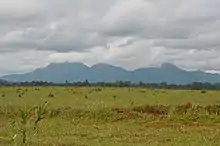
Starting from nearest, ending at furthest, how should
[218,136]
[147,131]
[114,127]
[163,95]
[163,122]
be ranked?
[218,136], [147,131], [114,127], [163,122], [163,95]

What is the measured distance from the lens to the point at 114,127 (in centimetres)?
2488

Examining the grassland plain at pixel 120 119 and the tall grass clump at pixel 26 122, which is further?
the grassland plain at pixel 120 119

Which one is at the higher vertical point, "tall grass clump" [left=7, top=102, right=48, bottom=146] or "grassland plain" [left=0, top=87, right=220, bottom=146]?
"tall grass clump" [left=7, top=102, right=48, bottom=146]

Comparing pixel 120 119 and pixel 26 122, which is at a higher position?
pixel 26 122

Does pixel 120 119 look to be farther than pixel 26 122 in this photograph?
Yes

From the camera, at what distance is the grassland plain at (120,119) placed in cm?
1986

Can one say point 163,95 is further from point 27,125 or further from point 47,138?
point 27,125

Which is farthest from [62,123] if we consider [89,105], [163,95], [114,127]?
[163,95]

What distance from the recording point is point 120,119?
2814cm

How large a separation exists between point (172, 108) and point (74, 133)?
1088 cm

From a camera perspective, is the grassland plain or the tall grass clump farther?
the grassland plain

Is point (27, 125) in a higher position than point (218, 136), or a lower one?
higher

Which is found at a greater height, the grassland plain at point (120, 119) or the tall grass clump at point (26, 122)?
the tall grass clump at point (26, 122)

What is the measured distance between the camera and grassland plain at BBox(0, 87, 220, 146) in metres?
19.9
